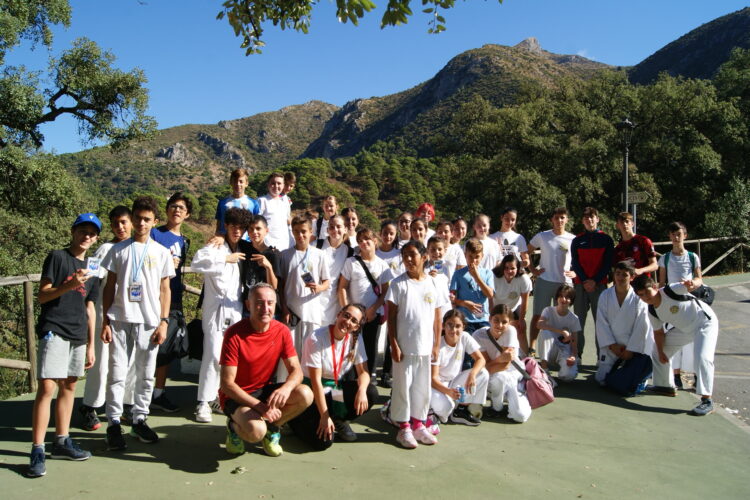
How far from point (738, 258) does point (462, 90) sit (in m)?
66.1

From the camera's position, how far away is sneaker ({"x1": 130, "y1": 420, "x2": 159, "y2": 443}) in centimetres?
387

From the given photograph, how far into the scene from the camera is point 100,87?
589 inches

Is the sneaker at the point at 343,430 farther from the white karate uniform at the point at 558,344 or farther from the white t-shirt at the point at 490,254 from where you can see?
the white karate uniform at the point at 558,344

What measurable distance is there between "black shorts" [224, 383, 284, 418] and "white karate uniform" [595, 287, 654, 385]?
376 centimetres

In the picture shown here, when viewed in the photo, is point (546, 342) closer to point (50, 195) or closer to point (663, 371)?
point (663, 371)

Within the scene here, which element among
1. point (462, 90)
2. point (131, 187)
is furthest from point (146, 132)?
point (462, 90)

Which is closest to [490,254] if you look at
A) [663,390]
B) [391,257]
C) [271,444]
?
[391,257]

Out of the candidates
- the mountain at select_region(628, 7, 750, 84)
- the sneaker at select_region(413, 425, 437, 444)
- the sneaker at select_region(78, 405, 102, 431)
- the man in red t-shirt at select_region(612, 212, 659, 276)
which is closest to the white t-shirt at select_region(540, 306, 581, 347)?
the man in red t-shirt at select_region(612, 212, 659, 276)

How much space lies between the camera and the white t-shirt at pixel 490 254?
242 inches

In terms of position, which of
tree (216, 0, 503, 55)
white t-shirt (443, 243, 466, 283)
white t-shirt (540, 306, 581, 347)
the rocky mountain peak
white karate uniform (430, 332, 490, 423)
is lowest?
white karate uniform (430, 332, 490, 423)

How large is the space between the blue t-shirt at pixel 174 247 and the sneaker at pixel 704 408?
15.4 feet

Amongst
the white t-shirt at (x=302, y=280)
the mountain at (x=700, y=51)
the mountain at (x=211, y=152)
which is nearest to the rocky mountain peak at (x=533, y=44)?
the mountain at (x=700, y=51)

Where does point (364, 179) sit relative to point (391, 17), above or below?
above

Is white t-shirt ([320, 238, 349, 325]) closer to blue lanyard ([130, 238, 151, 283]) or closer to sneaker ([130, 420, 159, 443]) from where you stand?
blue lanyard ([130, 238, 151, 283])
